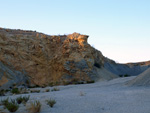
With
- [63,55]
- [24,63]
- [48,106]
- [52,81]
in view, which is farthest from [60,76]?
[48,106]

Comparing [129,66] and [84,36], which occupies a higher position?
[84,36]

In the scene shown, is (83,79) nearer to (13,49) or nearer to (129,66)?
(13,49)

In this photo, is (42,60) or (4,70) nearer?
(4,70)

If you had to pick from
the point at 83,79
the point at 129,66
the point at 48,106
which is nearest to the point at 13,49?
the point at 83,79

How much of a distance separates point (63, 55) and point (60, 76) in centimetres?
318

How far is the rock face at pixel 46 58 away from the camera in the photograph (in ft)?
70.3

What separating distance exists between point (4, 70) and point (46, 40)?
856 centimetres

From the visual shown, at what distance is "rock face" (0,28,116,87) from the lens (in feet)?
70.3

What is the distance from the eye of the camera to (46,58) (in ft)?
79.4

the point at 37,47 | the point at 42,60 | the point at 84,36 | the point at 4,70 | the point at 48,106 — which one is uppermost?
Result: the point at 84,36

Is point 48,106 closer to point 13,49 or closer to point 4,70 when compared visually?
point 4,70

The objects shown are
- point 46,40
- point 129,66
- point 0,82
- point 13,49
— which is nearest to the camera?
point 0,82

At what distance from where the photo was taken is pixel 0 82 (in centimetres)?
1762

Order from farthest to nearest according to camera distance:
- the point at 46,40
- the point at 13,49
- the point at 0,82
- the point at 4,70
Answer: the point at 46,40 → the point at 13,49 → the point at 4,70 → the point at 0,82
